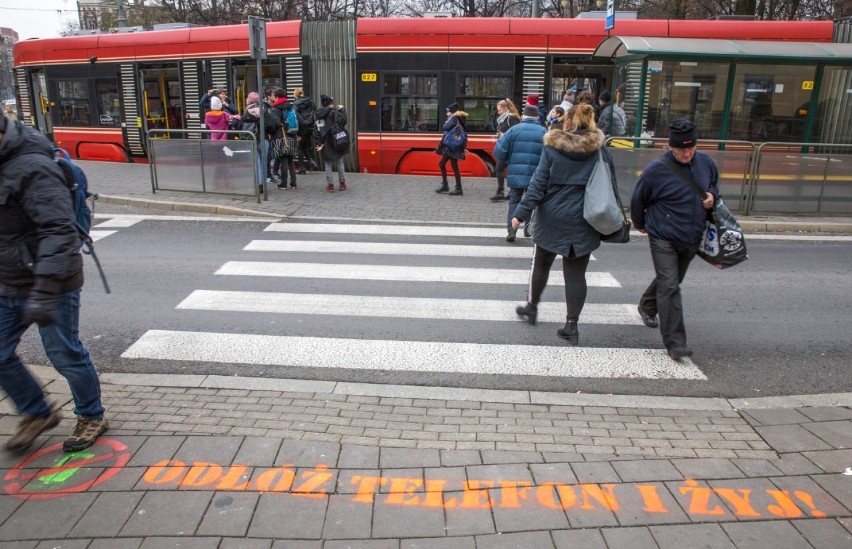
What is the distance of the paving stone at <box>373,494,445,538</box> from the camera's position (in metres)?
2.96

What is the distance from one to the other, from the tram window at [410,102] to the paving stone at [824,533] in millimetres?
11995

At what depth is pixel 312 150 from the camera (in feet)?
50.9

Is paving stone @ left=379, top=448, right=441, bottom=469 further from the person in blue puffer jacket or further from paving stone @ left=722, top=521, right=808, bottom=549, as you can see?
the person in blue puffer jacket

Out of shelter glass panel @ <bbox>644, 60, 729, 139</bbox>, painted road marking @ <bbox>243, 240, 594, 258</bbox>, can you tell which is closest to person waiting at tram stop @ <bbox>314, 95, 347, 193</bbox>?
painted road marking @ <bbox>243, 240, 594, 258</bbox>

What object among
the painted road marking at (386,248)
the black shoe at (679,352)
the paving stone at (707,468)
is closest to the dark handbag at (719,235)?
the black shoe at (679,352)

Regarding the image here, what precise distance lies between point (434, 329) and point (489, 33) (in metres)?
9.50

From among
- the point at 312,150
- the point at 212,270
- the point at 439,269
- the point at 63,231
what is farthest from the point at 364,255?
the point at 312,150

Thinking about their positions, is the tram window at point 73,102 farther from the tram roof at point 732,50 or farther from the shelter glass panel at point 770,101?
the shelter glass panel at point 770,101

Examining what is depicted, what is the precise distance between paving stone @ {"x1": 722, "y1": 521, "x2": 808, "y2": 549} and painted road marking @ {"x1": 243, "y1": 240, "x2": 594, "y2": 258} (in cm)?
539

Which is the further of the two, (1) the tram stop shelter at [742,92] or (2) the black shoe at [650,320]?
(1) the tram stop shelter at [742,92]

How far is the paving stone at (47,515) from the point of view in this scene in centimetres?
294

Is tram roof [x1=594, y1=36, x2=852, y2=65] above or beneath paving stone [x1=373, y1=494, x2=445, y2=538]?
above

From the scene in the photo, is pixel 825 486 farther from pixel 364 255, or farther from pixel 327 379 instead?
pixel 364 255

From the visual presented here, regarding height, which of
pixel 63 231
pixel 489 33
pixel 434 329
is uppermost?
pixel 489 33
